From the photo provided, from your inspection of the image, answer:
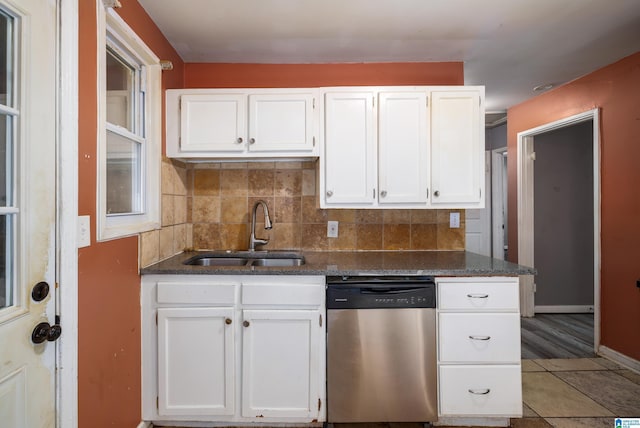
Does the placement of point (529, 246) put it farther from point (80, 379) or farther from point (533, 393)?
point (80, 379)

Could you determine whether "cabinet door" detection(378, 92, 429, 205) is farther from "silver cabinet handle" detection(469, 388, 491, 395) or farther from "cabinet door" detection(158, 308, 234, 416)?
"cabinet door" detection(158, 308, 234, 416)

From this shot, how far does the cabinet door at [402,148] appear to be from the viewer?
2199mm

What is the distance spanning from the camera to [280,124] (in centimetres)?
221

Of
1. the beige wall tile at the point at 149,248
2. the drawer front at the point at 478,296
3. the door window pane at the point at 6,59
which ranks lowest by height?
the drawer front at the point at 478,296

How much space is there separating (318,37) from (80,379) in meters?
2.21

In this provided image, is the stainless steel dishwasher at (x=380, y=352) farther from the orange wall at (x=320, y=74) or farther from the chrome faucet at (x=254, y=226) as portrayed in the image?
the orange wall at (x=320, y=74)

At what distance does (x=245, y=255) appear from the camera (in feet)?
7.97

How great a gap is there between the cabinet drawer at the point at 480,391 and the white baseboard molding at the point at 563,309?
8.11ft

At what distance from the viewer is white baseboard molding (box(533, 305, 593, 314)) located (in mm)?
3850

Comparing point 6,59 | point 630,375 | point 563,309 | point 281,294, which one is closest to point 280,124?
point 281,294

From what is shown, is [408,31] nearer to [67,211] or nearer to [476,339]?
[476,339]

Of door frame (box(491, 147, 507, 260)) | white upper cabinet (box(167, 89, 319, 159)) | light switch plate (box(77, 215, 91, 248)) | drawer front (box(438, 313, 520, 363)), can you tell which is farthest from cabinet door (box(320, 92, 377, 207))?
door frame (box(491, 147, 507, 260))

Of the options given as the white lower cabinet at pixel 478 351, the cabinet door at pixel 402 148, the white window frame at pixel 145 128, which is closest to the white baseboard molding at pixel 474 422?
the white lower cabinet at pixel 478 351

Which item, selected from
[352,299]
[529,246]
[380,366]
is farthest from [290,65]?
[529,246]
